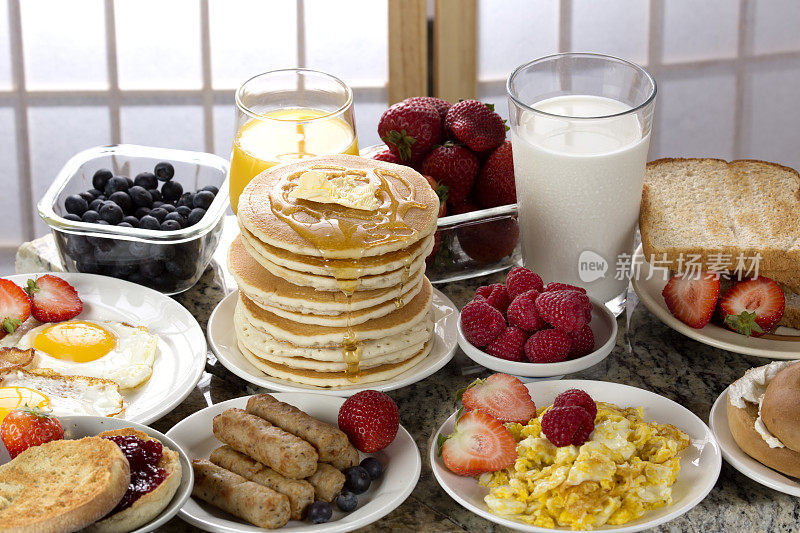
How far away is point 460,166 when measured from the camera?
2213 mm

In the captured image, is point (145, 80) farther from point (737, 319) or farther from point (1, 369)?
point (737, 319)

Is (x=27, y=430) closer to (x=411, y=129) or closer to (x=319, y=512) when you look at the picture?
(x=319, y=512)

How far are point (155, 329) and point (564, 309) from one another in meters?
0.90

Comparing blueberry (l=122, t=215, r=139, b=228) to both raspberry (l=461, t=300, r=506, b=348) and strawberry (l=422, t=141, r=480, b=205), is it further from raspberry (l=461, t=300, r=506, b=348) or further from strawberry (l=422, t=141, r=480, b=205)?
raspberry (l=461, t=300, r=506, b=348)

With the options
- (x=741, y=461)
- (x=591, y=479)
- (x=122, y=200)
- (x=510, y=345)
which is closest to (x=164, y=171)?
(x=122, y=200)

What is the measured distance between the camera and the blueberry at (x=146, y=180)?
242 centimetres

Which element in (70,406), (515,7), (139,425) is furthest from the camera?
(515,7)

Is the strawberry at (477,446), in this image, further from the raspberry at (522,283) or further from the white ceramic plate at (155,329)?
the white ceramic plate at (155,329)

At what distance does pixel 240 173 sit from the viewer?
7.45ft

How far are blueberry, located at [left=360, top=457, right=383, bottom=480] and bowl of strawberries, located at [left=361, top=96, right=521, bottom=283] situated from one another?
671 millimetres

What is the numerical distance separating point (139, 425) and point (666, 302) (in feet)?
3.67

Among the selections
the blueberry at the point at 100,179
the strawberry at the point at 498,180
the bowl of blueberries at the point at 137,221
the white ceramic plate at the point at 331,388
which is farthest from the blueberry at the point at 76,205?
the strawberry at the point at 498,180

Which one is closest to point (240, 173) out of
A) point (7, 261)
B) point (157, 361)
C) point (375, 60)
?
point (157, 361)

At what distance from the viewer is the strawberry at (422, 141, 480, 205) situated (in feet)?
7.26
